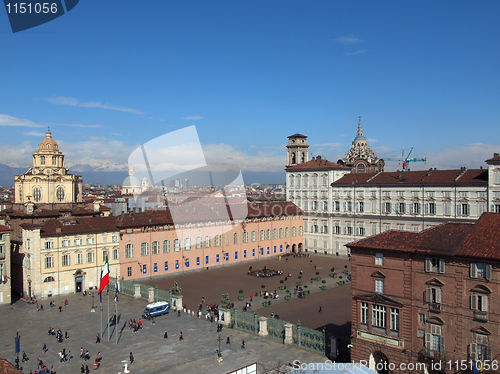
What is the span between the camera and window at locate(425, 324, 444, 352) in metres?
24.0

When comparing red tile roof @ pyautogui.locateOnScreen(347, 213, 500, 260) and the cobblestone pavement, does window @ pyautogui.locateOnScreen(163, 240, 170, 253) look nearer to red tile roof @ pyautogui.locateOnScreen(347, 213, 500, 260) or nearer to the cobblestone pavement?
the cobblestone pavement

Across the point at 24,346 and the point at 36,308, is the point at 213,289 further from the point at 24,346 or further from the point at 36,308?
the point at 24,346

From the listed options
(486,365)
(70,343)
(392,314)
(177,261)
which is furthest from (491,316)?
(177,261)

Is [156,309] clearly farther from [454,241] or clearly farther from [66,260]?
[454,241]

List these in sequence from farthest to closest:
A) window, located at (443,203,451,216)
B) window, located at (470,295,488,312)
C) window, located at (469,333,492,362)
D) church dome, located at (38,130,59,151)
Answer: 1. church dome, located at (38,130,59,151)
2. window, located at (443,203,451,216)
3. window, located at (470,295,488,312)
4. window, located at (469,333,492,362)

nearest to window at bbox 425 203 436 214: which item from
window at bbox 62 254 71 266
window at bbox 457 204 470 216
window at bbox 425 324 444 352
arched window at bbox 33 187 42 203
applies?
window at bbox 457 204 470 216

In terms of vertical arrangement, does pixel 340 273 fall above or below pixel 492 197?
below

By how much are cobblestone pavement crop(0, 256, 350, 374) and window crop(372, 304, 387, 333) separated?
5398mm

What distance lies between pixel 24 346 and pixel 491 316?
30681 mm

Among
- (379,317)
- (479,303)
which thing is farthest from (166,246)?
(479,303)

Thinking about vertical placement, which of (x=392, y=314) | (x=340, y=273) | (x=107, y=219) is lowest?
(x=340, y=273)

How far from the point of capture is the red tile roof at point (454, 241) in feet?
75.5

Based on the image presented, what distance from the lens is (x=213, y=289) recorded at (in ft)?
163

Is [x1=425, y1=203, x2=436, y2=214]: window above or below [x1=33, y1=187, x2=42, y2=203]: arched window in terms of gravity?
below
